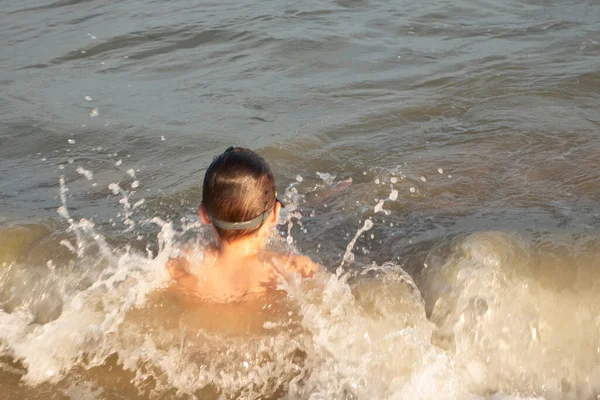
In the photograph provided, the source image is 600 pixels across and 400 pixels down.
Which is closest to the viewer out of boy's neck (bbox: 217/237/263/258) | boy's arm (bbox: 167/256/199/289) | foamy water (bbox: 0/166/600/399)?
foamy water (bbox: 0/166/600/399)

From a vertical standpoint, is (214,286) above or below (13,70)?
above

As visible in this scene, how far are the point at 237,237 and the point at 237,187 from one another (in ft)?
0.88

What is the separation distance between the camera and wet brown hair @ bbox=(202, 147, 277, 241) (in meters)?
3.19

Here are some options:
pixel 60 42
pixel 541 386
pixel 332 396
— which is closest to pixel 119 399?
pixel 332 396

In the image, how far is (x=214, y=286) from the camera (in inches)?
135

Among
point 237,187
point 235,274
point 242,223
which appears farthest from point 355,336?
point 237,187

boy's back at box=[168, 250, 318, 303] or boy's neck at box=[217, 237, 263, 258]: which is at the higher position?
boy's neck at box=[217, 237, 263, 258]

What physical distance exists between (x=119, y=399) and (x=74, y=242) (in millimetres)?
1275

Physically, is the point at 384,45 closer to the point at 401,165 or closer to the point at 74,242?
the point at 401,165

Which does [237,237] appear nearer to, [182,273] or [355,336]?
[182,273]

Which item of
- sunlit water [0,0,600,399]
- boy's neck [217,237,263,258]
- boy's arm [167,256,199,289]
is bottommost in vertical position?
sunlit water [0,0,600,399]

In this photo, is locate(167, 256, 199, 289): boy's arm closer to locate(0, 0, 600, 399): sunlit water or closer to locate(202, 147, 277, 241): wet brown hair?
locate(0, 0, 600, 399): sunlit water

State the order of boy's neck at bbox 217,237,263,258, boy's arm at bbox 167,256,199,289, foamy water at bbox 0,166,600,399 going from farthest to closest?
boy's arm at bbox 167,256,199,289
boy's neck at bbox 217,237,263,258
foamy water at bbox 0,166,600,399

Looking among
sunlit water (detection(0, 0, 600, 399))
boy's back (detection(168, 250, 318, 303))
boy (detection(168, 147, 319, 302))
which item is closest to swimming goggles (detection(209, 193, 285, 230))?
boy (detection(168, 147, 319, 302))
